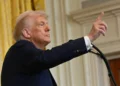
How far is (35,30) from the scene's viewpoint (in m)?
2.19

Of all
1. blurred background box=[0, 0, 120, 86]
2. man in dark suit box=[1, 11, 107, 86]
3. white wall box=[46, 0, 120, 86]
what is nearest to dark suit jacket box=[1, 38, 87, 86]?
man in dark suit box=[1, 11, 107, 86]

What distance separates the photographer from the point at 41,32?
2166 millimetres

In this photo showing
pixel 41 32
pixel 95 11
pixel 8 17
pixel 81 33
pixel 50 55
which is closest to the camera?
pixel 50 55

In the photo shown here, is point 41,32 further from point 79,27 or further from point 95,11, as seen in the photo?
point 79,27

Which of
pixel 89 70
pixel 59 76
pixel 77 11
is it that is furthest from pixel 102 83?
pixel 77 11

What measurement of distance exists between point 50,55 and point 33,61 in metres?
0.09

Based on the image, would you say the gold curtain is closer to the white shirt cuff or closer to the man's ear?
the man's ear

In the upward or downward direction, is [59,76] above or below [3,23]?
below

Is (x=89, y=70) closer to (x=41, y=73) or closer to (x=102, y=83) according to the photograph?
(x=102, y=83)

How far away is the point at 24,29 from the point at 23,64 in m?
0.29

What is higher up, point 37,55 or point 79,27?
point 37,55

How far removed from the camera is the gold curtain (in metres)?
4.22

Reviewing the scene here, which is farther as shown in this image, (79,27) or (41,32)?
(79,27)

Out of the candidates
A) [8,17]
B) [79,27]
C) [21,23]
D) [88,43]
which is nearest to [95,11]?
[79,27]
